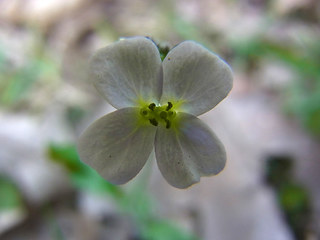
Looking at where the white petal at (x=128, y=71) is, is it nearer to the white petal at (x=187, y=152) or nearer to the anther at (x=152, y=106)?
the anther at (x=152, y=106)

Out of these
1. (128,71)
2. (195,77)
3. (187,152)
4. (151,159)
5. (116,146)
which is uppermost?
(128,71)

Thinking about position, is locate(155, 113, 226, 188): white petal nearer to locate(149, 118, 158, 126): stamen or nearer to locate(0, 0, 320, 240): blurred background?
locate(149, 118, 158, 126): stamen

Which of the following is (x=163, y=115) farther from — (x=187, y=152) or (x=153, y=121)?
(x=187, y=152)

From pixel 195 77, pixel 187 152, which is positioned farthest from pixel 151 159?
pixel 195 77

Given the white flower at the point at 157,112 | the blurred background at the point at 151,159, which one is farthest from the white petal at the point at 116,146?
the blurred background at the point at 151,159

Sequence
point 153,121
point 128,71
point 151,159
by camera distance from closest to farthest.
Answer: point 128,71, point 153,121, point 151,159

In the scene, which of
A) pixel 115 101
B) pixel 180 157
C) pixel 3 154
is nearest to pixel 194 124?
pixel 180 157
